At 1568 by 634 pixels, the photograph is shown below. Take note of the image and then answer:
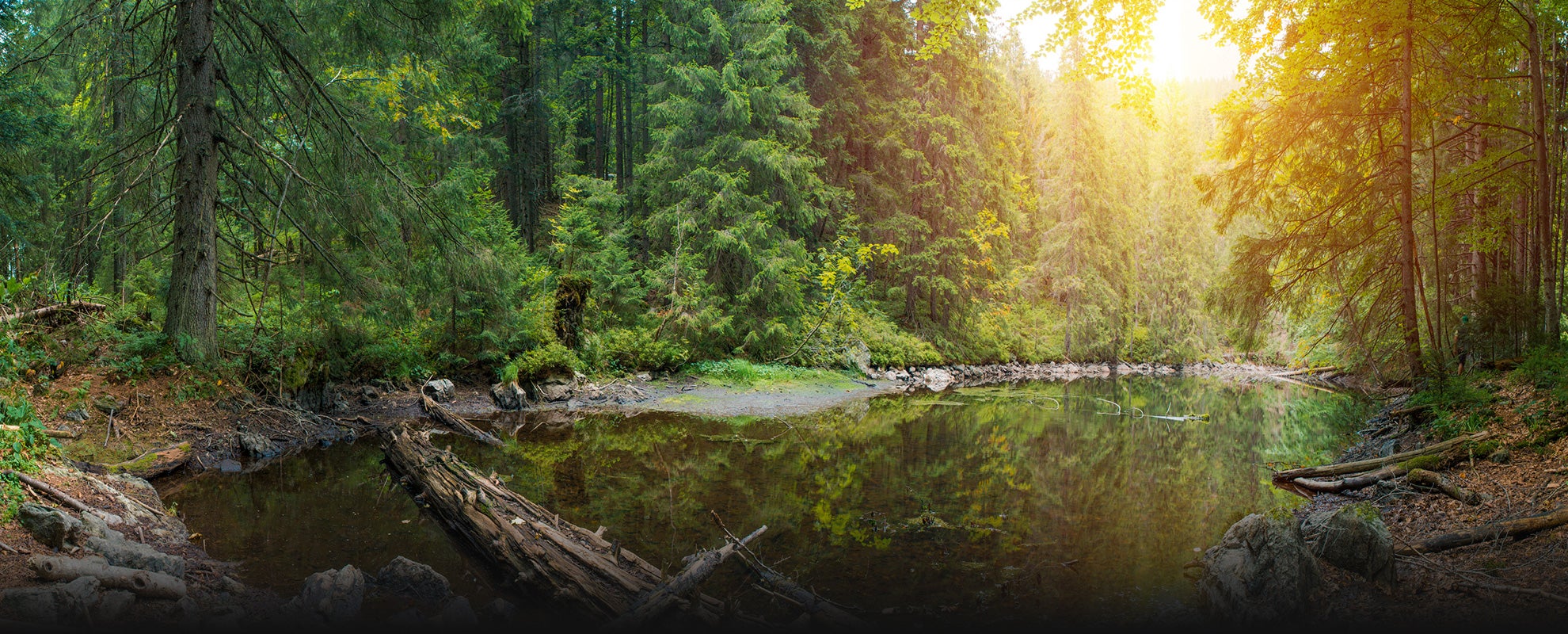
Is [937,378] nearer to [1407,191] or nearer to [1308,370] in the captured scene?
[1308,370]

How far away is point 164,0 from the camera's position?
842cm

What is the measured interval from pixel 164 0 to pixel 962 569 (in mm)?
11021

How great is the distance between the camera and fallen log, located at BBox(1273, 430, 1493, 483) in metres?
6.28

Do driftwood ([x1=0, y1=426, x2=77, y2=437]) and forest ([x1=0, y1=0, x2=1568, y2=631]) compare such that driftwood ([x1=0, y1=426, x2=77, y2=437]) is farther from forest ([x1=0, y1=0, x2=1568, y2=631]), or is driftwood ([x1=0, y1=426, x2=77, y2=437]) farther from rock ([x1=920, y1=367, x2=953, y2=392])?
rock ([x1=920, y1=367, x2=953, y2=392])

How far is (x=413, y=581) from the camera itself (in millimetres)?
4344

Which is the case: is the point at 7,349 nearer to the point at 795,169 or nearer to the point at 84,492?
the point at 84,492

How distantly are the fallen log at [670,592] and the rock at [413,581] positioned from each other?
1.38 meters

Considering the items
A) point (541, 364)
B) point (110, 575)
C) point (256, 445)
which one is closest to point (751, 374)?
point (541, 364)

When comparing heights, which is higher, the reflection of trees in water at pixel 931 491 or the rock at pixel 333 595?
the rock at pixel 333 595

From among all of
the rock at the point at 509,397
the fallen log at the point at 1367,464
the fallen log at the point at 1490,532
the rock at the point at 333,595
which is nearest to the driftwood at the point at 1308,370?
the fallen log at the point at 1367,464

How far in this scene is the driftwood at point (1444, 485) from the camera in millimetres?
5172

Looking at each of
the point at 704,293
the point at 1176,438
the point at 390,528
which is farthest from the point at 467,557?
the point at 704,293

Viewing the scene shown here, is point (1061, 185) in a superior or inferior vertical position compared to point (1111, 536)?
superior

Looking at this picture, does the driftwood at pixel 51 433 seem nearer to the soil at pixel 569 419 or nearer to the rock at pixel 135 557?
the soil at pixel 569 419
